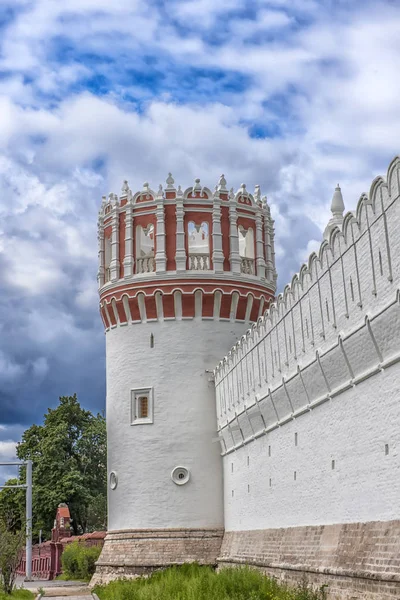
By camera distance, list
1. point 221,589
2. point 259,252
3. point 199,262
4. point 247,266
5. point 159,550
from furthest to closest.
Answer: point 259,252 < point 247,266 < point 199,262 < point 159,550 < point 221,589

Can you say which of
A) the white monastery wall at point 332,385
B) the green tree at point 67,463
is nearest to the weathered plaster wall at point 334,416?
the white monastery wall at point 332,385

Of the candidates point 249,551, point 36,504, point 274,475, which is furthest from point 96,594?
point 36,504

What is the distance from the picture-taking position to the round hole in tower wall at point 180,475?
98.7 feet

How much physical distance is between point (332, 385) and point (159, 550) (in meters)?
13.6

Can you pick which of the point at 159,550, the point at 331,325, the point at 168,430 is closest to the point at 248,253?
the point at 168,430

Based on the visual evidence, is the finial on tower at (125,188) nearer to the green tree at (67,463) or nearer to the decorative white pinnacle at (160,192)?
the decorative white pinnacle at (160,192)

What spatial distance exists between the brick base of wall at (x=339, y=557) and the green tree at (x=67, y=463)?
109 feet

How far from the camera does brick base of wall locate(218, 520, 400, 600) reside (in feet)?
46.4

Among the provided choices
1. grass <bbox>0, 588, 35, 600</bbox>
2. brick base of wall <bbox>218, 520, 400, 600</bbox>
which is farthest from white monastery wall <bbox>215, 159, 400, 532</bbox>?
grass <bbox>0, 588, 35, 600</bbox>

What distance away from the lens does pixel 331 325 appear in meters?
18.0

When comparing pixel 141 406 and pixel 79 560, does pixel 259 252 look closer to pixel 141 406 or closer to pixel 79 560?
pixel 141 406

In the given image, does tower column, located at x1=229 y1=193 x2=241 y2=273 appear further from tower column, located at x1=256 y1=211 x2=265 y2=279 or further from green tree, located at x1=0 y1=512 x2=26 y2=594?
green tree, located at x1=0 y1=512 x2=26 y2=594

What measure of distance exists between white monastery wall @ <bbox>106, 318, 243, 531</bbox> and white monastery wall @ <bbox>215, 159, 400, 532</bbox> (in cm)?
419

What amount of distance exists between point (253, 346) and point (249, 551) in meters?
5.67
